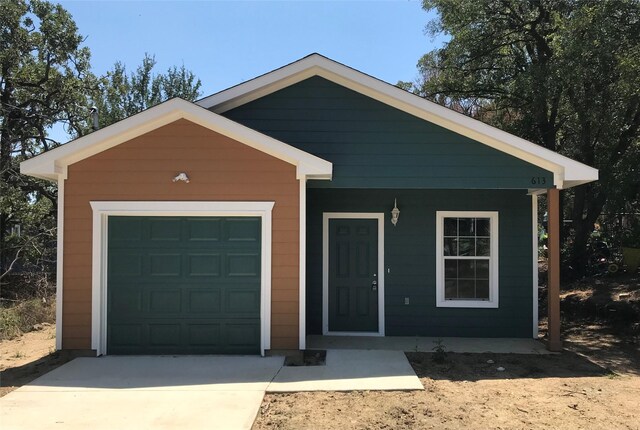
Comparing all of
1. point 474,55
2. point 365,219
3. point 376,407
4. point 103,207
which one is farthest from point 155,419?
point 474,55

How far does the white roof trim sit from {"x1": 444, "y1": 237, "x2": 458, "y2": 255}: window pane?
2.96 metres

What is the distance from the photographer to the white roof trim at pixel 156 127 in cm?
689

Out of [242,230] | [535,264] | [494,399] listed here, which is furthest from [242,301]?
[535,264]

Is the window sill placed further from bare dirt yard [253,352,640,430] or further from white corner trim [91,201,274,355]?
white corner trim [91,201,274,355]

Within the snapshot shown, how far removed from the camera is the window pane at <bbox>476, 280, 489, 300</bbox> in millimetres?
8828

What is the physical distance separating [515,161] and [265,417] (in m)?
5.24

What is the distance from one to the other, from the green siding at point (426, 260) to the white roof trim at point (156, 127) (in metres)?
1.98

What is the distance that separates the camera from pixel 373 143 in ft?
25.8

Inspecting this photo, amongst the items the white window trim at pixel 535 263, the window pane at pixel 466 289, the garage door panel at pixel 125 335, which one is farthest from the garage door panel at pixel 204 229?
the white window trim at pixel 535 263

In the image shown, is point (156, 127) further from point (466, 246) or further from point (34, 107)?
point (34, 107)

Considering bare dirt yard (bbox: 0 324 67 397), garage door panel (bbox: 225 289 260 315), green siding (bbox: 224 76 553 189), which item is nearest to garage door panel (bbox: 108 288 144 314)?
bare dirt yard (bbox: 0 324 67 397)

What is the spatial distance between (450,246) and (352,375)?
3517 mm

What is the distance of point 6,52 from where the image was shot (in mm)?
14609

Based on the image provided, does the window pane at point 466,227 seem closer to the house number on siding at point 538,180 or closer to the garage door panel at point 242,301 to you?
the house number on siding at point 538,180
